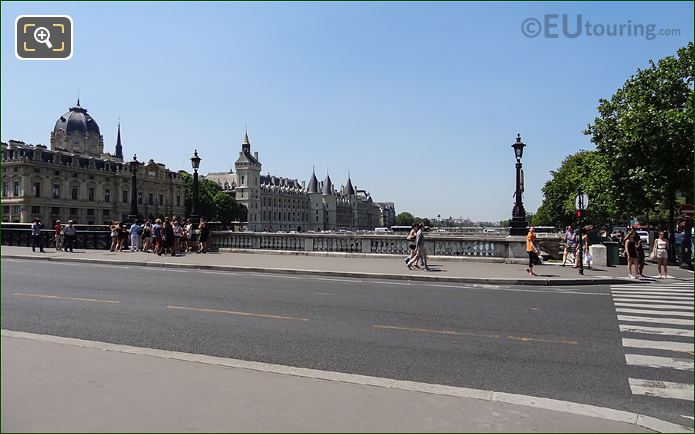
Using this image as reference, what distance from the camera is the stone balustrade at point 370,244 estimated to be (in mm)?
24438

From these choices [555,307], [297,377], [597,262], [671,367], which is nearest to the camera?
[297,377]

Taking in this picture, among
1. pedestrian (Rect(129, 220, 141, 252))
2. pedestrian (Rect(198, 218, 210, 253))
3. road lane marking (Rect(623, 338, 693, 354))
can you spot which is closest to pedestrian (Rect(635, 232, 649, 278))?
road lane marking (Rect(623, 338, 693, 354))

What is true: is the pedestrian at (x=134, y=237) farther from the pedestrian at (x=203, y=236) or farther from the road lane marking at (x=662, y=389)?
the road lane marking at (x=662, y=389)

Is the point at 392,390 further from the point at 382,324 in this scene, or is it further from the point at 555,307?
the point at 555,307

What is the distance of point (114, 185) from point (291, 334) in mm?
122053

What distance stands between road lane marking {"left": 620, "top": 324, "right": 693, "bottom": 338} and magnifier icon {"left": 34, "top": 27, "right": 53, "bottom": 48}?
10.00 m

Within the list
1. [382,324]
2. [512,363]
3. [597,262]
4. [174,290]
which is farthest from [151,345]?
[597,262]

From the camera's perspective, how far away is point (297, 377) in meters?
6.04

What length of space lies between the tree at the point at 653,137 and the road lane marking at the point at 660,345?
21488mm

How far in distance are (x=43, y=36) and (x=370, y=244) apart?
924 inches

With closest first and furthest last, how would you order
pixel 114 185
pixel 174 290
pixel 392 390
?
pixel 392 390 < pixel 174 290 < pixel 114 185

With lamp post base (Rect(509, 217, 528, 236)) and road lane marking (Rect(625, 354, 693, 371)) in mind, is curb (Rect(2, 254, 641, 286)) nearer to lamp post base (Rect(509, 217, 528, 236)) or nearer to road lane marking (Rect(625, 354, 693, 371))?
lamp post base (Rect(509, 217, 528, 236))

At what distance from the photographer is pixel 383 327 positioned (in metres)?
9.54

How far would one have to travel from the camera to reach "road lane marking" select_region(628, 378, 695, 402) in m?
6.07
